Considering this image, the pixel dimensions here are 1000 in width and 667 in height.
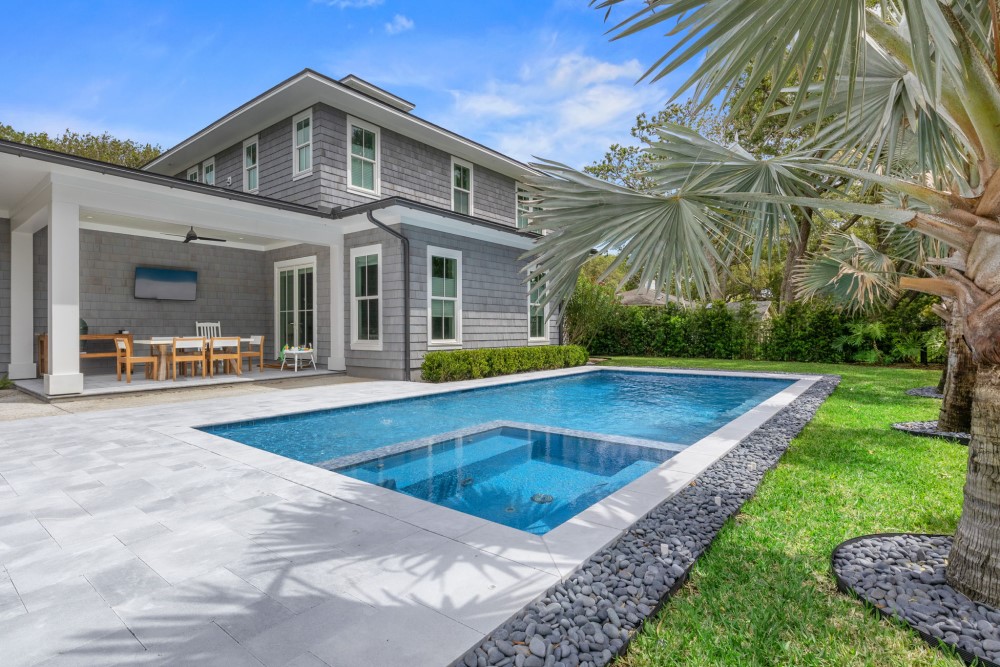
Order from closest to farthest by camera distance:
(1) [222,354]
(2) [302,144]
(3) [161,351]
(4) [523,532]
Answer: (4) [523,532] < (3) [161,351] < (1) [222,354] < (2) [302,144]

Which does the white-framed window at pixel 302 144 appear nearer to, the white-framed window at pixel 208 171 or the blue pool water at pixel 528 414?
the white-framed window at pixel 208 171

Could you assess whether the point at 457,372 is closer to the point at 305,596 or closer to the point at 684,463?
the point at 684,463

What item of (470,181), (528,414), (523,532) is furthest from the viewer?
(470,181)

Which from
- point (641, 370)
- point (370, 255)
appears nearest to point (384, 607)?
point (370, 255)

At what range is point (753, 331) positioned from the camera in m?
14.9

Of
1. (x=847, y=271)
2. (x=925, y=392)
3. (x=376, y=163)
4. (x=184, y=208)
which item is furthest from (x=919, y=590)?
(x=376, y=163)

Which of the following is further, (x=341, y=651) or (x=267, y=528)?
(x=267, y=528)

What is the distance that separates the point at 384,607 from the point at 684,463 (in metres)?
2.88

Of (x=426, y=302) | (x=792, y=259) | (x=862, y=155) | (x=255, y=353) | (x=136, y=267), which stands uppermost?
(x=792, y=259)

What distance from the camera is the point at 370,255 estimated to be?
33.4ft

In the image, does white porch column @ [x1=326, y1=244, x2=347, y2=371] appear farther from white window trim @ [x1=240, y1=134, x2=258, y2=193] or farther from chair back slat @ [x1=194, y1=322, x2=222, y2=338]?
white window trim @ [x1=240, y1=134, x2=258, y2=193]

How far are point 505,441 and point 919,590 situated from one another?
3.90 meters

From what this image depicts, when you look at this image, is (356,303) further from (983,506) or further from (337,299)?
(983,506)

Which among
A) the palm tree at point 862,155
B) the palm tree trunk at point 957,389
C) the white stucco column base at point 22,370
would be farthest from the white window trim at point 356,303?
the palm tree trunk at point 957,389
